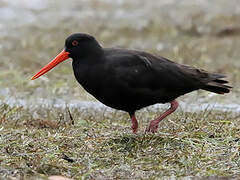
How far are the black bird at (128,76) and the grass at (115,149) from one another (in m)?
0.33

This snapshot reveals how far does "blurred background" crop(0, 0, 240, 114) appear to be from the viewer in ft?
29.8

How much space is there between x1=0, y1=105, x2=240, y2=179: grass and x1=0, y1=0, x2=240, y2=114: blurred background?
7.14 ft

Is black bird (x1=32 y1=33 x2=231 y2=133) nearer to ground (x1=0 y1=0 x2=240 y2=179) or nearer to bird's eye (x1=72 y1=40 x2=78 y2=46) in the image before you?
bird's eye (x1=72 y1=40 x2=78 y2=46)

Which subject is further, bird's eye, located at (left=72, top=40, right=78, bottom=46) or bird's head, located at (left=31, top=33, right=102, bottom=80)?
bird's eye, located at (left=72, top=40, right=78, bottom=46)

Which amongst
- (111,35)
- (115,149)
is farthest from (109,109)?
(111,35)

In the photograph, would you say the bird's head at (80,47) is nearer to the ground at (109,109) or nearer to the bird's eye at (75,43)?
the bird's eye at (75,43)

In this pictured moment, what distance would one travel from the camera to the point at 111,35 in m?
12.6

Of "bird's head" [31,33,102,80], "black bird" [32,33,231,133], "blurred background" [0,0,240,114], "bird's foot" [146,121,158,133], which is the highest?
"bird's head" [31,33,102,80]

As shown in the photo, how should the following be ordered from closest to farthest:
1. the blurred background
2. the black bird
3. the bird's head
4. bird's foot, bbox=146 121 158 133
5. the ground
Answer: the ground < the black bird < bird's foot, bbox=146 121 158 133 < the bird's head < the blurred background

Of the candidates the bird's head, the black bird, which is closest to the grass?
the black bird

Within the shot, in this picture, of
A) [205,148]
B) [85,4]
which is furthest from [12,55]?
[205,148]

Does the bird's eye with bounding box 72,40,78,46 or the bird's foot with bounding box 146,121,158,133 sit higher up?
the bird's eye with bounding box 72,40,78,46

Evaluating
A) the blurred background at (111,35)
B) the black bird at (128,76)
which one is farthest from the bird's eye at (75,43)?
the blurred background at (111,35)

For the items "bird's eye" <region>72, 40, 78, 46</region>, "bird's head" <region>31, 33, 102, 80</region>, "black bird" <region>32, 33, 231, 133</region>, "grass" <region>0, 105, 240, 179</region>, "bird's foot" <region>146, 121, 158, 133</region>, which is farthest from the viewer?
"bird's eye" <region>72, 40, 78, 46</region>
